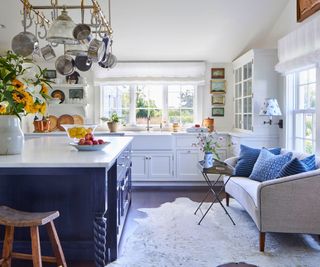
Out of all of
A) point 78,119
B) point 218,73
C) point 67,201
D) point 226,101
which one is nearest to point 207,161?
point 67,201

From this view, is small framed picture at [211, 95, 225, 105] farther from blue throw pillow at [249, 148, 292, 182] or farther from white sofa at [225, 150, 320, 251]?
white sofa at [225, 150, 320, 251]

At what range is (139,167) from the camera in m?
5.32

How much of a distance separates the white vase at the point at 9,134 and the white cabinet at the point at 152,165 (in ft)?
9.38

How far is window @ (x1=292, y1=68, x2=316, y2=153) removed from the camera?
3.97 metres

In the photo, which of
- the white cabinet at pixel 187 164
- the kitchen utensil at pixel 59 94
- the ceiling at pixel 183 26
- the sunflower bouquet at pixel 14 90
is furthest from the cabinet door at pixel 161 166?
the sunflower bouquet at pixel 14 90

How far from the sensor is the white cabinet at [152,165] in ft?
17.4

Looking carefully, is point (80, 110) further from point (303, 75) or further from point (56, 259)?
point (56, 259)

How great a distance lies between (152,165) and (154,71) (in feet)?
5.35

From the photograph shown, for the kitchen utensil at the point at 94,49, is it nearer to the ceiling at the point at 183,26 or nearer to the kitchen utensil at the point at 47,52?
the kitchen utensil at the point at 47,52

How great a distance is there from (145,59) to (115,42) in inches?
28.6

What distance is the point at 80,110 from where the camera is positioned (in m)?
5.84

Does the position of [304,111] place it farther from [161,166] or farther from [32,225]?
[32,225]

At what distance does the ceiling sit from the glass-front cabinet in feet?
1.38

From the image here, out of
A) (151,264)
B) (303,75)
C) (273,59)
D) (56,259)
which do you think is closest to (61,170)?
(56,259)
